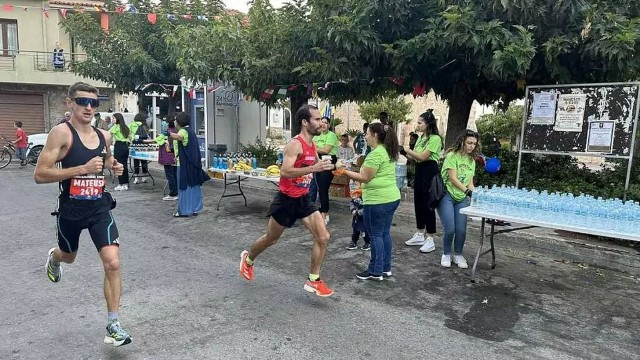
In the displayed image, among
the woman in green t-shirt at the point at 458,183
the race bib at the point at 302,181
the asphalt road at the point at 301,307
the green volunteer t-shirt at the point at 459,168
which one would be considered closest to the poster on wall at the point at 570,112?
the asphalt road at the point at 301,307

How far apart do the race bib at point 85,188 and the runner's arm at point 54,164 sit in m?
0.09

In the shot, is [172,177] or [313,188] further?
[172,177]

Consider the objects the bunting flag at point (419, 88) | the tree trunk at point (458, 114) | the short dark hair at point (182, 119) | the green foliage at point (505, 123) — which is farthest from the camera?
the green foliage at point (505, 123)

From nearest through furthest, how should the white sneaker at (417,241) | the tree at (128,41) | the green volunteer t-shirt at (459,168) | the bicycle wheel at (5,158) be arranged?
1. the green volunteer t-shirt at (459,168)
2. the white sneaker at (417,241)
3. the tree at (128,41)
4. the bicycle wheel at (5,158)

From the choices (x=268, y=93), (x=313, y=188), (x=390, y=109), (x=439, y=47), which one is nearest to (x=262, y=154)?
(x=268, y=93)

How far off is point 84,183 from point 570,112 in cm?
644

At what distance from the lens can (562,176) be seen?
812 centimetres

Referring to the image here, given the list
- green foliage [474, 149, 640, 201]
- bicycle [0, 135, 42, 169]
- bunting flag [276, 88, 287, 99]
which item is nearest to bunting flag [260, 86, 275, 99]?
bunting flag [276, 88, 287, 99]

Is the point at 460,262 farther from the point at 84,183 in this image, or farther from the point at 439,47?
the point at 84,183

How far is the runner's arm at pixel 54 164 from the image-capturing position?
11.2ft

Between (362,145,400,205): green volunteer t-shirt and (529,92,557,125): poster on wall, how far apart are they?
3.50 metres

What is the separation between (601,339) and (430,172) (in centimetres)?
281

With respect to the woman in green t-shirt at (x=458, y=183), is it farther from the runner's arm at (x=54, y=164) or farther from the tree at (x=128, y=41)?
the tree at (x=128, y=41)

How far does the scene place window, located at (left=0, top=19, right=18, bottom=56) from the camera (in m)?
21.7
